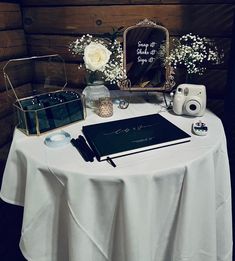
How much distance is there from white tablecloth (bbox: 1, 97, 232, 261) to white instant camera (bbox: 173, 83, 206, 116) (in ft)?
0.68

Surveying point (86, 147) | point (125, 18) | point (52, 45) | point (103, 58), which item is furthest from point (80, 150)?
point (52, 45)

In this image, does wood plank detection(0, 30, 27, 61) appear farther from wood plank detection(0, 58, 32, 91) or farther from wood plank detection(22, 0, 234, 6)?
wood plank detection(22, 0, 234, 6)

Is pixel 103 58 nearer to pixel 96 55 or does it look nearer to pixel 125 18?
pixel 96 55

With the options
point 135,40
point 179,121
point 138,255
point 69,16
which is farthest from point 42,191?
point 69,16

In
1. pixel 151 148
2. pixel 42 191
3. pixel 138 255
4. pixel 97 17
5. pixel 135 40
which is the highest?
pixel 97 17

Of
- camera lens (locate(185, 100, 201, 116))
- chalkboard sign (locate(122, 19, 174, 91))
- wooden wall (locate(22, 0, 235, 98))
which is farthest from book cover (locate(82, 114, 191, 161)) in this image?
wooden wall (locate(22, 0, 235, 98))

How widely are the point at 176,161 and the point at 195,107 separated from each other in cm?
39

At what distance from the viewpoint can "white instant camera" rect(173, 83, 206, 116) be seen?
117 cm

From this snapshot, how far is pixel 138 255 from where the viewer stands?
34.2 inches

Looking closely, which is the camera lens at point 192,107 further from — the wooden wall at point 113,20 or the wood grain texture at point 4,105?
the wood grain texture at point 4,105

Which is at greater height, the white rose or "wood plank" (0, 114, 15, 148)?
the white rose

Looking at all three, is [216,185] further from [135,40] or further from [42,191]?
[135,40]

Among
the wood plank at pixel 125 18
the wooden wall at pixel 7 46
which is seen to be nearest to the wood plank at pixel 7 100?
the wooden wall at pixel 7 46

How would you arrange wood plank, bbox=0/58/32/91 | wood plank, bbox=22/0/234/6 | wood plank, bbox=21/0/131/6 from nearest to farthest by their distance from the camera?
wood plank, bbox=22/0/234/6, wood plank, bbox=21/0/131/6, wood plank, bbox=0/58/32/91
